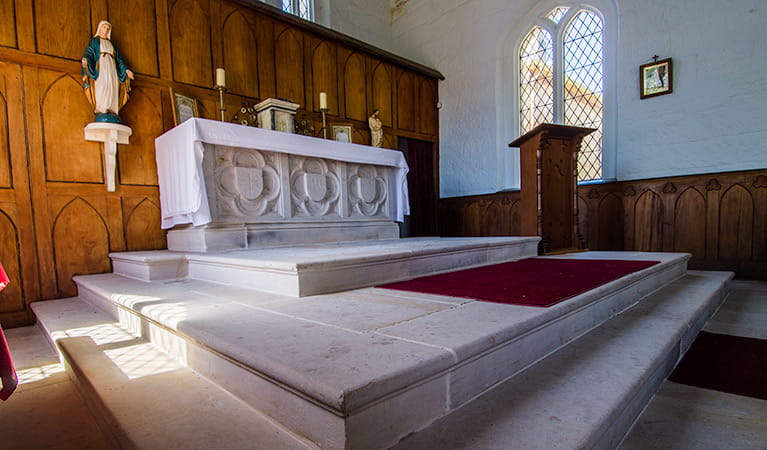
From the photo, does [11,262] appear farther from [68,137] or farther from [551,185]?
[551,185]

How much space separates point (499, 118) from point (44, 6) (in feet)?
18.4

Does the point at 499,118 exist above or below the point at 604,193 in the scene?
above

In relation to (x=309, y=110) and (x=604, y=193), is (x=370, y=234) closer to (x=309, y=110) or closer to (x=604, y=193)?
(x=309, y=110)

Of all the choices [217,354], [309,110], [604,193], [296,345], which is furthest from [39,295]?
[604,193]

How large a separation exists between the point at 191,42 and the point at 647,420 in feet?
15.9

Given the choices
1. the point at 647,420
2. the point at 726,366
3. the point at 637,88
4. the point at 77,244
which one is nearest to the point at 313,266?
the point at 647,420

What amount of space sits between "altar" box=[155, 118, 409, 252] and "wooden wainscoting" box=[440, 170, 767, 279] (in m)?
2.93

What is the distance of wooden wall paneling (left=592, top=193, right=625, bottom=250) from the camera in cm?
473

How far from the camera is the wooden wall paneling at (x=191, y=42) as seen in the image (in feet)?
13.0

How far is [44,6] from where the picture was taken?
317 centimetres

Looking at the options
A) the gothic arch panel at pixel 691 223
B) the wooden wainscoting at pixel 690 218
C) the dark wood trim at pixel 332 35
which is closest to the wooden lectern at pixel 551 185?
the wooden wainscoting at pixel 690 218

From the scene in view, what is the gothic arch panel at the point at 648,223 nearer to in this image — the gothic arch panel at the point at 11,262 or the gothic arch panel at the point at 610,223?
the gothic arch panel at the point at 610,223

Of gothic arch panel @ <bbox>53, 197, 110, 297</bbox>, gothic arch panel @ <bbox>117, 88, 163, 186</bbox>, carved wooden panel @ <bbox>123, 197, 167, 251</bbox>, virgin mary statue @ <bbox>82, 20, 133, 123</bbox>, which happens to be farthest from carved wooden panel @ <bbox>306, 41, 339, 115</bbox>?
gothic arch panel @ <bbox>53, 197, 110, 297</bbox>

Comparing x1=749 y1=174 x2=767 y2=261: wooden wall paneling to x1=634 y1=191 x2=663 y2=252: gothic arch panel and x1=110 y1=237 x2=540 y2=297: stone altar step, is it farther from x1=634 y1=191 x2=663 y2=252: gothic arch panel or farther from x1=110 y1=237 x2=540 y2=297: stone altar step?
x1=110 y1=237 x2=540 y2=297: stone altar step
